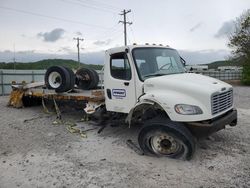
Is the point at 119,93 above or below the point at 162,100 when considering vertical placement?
above

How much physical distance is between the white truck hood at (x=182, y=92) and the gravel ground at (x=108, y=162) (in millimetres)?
869

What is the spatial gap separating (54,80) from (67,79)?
92cm

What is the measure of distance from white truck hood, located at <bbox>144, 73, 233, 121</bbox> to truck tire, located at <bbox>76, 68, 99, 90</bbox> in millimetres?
4170

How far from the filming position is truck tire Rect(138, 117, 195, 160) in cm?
471

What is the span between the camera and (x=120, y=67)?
6.00 metres

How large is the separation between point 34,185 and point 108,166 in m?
1.28

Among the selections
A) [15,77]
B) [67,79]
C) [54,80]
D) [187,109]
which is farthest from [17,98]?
[15,77]

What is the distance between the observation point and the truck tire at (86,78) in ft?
30.4

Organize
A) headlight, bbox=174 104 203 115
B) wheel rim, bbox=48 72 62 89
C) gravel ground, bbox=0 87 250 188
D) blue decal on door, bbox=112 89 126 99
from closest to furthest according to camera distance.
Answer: gravel ground, bbox=0 87 250 188 → headlight, bbox=174 104 203 115 → blue decal on door, bbox=112 89 126 99 → wheel rim, bbox=48 72 62 89

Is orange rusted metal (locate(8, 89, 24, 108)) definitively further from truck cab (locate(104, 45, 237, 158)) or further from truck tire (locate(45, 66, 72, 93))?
truck cab (locate(104, 45, 237, 158))

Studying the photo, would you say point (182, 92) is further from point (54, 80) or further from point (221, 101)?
point (54, 80)

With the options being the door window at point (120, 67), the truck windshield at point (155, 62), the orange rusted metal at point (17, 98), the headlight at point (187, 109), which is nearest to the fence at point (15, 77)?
the orange rusted metal at point (17, 98)

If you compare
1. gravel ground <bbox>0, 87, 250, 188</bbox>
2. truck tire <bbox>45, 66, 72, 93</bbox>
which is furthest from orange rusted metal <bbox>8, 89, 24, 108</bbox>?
gravel ground <bbox>0, 87, 250, 188</bbox>

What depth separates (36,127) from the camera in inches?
296
